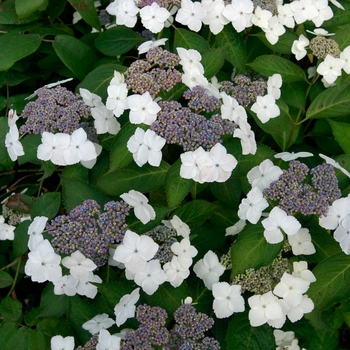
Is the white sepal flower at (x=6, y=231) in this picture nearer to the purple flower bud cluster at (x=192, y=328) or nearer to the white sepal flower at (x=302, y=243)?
the purple flower bud cluster at (x=192, y=328)

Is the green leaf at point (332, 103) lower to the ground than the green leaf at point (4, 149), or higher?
higher

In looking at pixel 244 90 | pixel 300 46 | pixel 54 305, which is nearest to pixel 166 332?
pixel 54 305

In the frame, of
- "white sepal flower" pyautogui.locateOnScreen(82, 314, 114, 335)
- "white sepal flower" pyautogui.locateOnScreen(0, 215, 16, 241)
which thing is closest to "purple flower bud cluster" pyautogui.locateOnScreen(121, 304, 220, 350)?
"white sepal flower" pyautogui.locateOnScreen(82, 314, 114, 335)

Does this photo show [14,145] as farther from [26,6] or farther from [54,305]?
[26,6]

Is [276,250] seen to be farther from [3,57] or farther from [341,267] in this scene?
[3,57]

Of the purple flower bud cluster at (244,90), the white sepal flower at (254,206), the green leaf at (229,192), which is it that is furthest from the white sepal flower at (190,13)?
the white sepal flower at (254,206)

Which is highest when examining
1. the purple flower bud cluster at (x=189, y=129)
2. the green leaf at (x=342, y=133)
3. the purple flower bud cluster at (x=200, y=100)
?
the purple flower bud cluster at (x=200, y=100)

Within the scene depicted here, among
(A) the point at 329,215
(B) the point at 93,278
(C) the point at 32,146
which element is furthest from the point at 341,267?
(C) the point at 32,146
